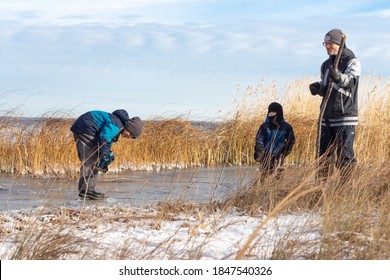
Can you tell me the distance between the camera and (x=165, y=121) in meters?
14.4

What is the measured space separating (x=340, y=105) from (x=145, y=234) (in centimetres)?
339

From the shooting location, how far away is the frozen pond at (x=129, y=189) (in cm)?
812

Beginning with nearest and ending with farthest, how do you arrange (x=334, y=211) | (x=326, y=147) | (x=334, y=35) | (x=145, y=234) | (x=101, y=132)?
(x=334, y=211), (x=145, y=234), (x=334, y=35), (x=326, y=147), (x=101, y=132)

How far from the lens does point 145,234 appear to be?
5621 mm

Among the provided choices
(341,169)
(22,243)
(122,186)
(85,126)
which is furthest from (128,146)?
(22,243)

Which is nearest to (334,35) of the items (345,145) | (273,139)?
(345,145)

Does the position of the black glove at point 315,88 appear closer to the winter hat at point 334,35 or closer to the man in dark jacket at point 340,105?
the man in dark jacket at point 340,105

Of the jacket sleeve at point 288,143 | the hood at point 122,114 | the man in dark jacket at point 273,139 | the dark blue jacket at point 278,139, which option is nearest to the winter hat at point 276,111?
the man in dark jacket at point 273,139

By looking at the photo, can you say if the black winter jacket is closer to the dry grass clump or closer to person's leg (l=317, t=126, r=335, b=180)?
person's leg (l=317, t=126, r=335, b=180)

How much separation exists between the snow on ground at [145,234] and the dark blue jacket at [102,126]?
147 centimetres

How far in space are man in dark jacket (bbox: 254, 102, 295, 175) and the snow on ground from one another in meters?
1.81

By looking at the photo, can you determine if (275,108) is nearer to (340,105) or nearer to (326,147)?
(326,147)
